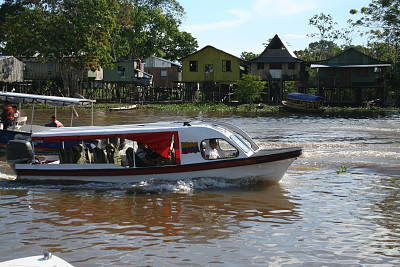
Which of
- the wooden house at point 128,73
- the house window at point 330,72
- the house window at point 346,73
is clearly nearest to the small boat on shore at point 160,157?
the house window at point 346,73

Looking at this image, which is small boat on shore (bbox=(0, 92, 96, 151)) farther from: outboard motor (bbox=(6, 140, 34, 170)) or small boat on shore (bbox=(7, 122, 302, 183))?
small boat on shore (bbox=(7, 122, 302, 183))

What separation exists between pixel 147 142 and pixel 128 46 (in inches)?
2122

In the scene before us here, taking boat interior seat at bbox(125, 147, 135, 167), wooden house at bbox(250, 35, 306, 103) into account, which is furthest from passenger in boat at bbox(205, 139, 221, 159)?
wooden house at bbox(250, 35, 306, 103)

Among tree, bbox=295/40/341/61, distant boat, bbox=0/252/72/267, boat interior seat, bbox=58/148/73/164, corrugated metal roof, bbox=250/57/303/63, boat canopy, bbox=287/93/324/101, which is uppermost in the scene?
tree, bbox=295/40/341/61

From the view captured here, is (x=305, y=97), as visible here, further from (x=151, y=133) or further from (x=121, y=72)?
(x=151, y=133)

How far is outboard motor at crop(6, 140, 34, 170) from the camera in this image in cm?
1585

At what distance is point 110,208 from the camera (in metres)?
13.3

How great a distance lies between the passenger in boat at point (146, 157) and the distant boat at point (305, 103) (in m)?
37.7

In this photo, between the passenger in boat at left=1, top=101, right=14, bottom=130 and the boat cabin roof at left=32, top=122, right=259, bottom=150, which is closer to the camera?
the boat cabin roof at left=32, top=122, right=259, bottom=150

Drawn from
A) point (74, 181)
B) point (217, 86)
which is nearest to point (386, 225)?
point (74, 181)

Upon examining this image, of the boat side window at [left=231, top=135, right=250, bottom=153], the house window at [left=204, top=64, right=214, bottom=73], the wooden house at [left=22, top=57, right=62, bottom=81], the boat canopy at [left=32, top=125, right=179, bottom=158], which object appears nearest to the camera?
the boat canopy at [left=32, top=125, right=179, bottom=158]

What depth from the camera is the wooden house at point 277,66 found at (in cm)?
6000

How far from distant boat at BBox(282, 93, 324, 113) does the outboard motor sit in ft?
127

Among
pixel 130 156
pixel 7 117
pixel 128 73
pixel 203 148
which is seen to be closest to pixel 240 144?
pixel 203 148
